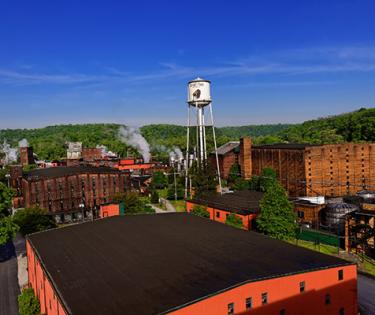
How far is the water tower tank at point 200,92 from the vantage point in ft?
196

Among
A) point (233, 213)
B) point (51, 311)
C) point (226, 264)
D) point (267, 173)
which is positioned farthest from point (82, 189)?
point (226, 264)

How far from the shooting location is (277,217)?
35594mm

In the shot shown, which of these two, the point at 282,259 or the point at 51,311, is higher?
the point at 282,259

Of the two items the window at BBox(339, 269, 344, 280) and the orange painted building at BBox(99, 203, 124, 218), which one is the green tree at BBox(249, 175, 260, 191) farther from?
the window at BBox(339, 269, 344, 280)

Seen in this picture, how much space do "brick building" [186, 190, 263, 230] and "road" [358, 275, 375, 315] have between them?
45.7ft

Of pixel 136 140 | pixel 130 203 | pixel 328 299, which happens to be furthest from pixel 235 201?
pixel 136 140

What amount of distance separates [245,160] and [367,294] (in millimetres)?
51055

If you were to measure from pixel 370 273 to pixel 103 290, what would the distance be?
75.0ft

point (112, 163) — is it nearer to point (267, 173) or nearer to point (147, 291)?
point (267, 173)

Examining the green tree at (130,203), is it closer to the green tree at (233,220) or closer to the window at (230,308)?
the green tree at (233,220)

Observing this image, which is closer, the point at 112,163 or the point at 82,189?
the point at 82,189

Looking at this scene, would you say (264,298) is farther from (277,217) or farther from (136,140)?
(136,140)

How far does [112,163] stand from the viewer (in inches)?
3782

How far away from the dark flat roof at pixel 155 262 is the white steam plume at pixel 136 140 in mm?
72071
